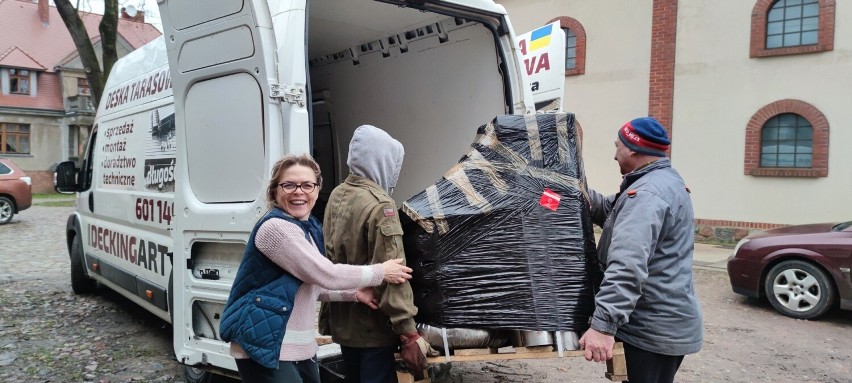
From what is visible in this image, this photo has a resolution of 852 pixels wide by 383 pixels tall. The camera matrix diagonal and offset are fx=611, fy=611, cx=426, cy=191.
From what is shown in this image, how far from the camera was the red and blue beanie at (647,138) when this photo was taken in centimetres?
255

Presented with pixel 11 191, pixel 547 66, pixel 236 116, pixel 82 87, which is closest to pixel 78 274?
pixel 236 116

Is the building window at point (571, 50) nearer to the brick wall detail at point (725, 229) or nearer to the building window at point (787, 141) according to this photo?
the building window at point (787, 141)

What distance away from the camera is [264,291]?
7.34ft

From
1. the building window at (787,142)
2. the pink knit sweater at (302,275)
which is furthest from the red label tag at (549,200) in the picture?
the building window at (787,142)

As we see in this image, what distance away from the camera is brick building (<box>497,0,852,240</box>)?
442 inches

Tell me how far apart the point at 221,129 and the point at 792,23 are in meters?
12.1

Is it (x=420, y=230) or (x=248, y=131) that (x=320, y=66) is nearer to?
(x=248, y=131)

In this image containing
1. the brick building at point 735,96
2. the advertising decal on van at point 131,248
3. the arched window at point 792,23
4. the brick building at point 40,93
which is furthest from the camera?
the brick building at point 40,93

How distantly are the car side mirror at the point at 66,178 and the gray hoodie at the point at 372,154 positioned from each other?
15.4 feet

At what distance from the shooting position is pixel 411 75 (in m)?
4.88

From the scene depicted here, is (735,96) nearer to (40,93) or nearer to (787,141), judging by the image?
(787,141)

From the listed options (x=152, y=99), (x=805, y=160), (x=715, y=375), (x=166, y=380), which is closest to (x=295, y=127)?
(x=152, y=99)

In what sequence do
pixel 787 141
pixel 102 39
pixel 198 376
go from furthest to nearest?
1. pixel 102 39
2. pixel 787 141
3. pixel 198 376

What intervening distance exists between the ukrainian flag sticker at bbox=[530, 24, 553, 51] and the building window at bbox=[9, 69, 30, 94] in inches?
1365
